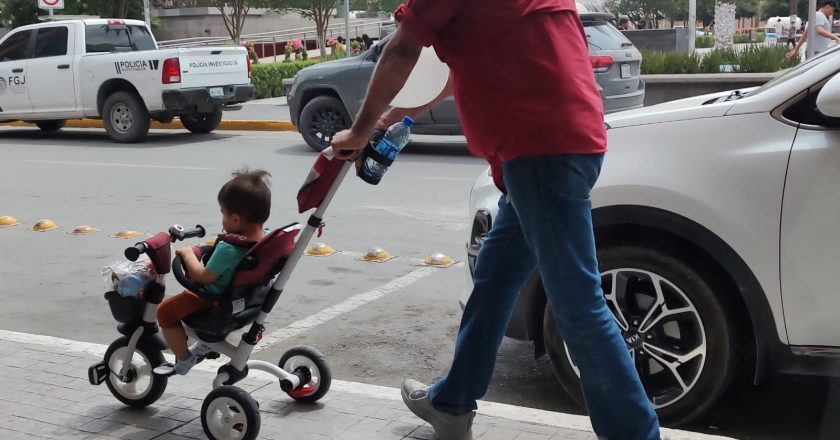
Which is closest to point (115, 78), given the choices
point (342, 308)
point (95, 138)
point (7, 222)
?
point (95, 138)

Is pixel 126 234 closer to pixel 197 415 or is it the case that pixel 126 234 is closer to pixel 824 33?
pixel 197 415

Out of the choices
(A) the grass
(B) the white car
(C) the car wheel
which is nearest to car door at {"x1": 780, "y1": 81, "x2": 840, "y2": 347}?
(B) the white car

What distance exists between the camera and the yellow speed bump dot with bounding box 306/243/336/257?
25.2 ft

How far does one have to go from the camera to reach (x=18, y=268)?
7508 millimetres

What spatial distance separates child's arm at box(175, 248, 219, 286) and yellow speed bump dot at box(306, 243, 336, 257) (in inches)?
149

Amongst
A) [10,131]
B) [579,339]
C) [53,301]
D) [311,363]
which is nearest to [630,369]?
[579,339]

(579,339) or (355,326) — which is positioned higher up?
(579,339)

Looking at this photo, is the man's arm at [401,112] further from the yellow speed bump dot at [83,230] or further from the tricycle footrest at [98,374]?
the yellow speed bump dot at [83,230]

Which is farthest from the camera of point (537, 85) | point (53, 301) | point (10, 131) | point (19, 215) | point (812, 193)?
point (10, 131)

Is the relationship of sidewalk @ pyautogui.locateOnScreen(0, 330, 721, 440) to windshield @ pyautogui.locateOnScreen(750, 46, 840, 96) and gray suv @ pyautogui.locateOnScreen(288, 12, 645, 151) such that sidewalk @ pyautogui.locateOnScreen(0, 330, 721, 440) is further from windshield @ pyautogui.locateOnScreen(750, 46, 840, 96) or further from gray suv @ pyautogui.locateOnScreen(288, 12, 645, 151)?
gray suv @ pyautogui.locateOnScreen(288, 12, 645, 151)

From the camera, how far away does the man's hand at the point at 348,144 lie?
328 centimetres

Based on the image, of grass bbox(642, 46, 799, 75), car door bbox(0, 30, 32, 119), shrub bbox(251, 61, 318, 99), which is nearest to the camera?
car door bbox(0, 30, 32, 119)

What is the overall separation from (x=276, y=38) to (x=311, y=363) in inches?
1737

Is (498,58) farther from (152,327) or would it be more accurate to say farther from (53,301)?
(53,301)
